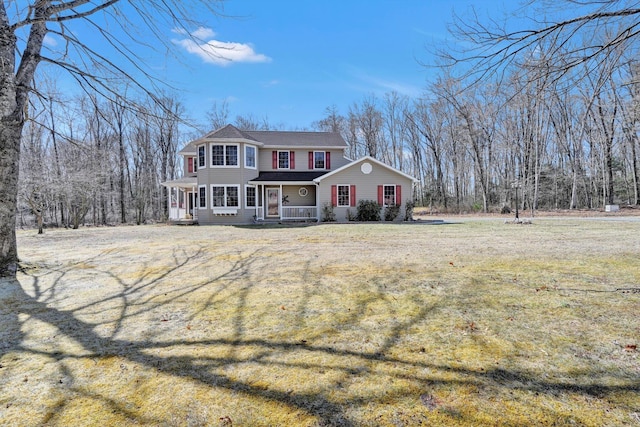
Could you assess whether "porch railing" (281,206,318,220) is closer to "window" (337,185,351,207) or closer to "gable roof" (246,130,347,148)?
"window" (337,185,351,207)

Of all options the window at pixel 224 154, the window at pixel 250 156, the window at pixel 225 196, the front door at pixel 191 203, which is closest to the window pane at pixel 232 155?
the window at pixel 224 154

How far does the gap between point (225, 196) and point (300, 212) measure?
15.5ft

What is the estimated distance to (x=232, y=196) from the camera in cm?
2005

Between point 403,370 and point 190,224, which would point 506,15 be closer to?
point 403,370

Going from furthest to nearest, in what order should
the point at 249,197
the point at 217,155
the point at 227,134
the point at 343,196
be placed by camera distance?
the point at 249,197 < the point at 343,196 < the point at 227,134 < the point at 217,155

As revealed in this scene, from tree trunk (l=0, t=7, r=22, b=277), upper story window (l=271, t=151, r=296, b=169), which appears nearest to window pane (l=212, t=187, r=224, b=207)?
upper story window (l=271, t=151, r=296, b=169)

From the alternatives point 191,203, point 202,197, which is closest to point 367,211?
point 202,197

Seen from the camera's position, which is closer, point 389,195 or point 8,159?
point 8,159

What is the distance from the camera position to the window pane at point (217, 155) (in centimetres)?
1970

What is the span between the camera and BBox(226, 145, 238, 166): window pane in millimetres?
19891

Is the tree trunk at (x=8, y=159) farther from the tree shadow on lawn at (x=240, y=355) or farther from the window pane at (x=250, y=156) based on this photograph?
the window pane at (x=250, y=156)

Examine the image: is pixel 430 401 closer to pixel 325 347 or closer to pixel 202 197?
pixel 325 347

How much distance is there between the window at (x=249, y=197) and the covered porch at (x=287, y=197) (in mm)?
249

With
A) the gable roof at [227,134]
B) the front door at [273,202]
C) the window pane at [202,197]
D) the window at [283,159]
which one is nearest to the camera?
the gable roof at [227,134]
